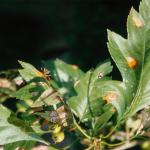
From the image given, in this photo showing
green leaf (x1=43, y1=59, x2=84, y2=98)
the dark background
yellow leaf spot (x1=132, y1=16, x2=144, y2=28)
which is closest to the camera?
yellow leaf spot (x1=132, y1=16, x2=144, y2=28)

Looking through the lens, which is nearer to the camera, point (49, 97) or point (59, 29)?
point (49, 97)

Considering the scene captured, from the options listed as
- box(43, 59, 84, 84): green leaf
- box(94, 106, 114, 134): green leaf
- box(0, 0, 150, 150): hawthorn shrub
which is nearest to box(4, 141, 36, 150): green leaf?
box(0, 0, 150, 150): hawthorn shrub

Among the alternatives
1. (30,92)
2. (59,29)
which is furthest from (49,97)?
(59,29)

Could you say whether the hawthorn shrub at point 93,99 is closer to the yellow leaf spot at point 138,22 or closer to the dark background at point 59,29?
the yellow leaf spot at point 138,22

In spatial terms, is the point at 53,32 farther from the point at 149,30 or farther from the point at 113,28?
the point at 149,30

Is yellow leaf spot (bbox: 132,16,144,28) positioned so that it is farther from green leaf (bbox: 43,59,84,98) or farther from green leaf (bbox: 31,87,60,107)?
green leaf (bbox: 43,59,84,98)

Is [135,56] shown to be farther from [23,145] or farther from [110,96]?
[23,145]

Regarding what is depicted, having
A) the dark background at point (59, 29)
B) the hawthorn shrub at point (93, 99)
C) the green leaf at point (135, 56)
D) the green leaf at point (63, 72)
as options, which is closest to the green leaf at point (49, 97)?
the hawthorn shrub at point (93, 99)
